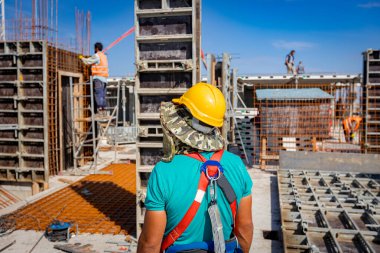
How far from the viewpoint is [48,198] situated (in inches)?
323

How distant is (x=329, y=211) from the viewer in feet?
20.9

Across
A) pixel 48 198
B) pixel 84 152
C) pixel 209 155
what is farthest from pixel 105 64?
pixel 209 155

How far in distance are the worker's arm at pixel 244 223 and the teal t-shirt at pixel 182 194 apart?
0.16m

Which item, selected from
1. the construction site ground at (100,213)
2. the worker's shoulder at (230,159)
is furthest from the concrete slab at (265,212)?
the worker's shoulder at (230,159)

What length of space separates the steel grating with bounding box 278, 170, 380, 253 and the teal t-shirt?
2967 millimetres

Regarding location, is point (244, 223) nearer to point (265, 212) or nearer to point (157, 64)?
point (157, 64)

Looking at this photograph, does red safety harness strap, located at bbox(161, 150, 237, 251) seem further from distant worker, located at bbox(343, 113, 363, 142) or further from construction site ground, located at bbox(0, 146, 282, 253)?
distant worker, located at bbox(343, 113, 363, 142)

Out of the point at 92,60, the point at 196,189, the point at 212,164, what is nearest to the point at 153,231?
the point at 196,189

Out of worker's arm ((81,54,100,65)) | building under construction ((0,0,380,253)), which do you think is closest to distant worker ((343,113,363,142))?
building under construction ((0,0,380,253))

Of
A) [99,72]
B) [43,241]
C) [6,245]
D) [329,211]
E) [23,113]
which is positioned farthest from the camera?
[99,72]

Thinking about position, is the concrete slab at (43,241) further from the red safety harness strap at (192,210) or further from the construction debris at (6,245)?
the red safety harness strap at (192,210)

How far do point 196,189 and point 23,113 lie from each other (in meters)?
9.10

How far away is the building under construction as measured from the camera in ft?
18.1

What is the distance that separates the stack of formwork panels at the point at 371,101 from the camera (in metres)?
11.4
